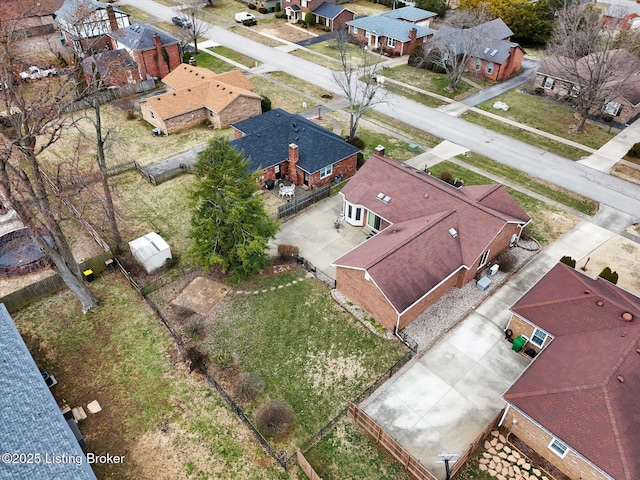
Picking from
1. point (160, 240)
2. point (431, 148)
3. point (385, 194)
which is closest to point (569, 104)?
point (431, 148)

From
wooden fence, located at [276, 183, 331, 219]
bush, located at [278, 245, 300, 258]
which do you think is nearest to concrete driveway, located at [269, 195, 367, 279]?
wooden fence, located at [276, 183, 331, 219]

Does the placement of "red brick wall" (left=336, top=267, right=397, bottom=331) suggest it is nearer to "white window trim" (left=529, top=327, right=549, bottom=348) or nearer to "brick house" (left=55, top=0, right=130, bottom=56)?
"white window trim" (left=529, top=327, right=549, bottom=348)

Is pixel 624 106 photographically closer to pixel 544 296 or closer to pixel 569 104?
pixel 569 104

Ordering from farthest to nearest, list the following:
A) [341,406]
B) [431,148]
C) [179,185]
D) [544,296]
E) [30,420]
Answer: [431,148] → [179,185] → [544,296] → [341,406] → [30,420]

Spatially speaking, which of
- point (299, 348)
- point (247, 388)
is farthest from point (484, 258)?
point (247, 388)

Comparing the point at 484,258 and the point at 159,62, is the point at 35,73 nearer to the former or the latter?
the point at 159,62

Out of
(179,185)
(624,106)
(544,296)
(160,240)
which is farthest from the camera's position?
(624,106)
